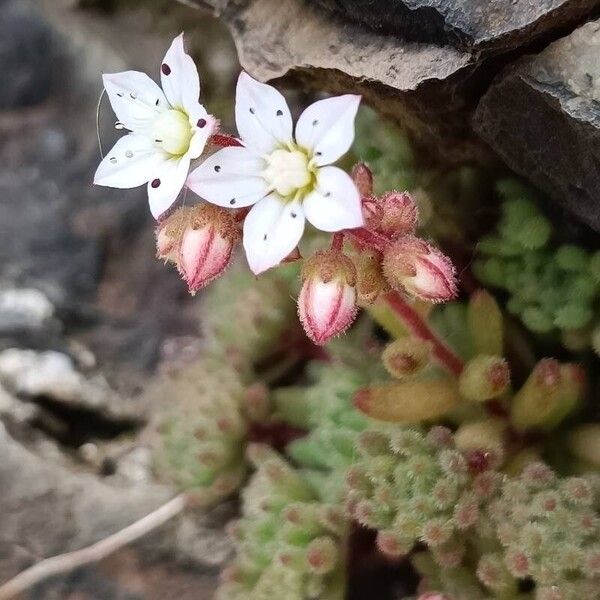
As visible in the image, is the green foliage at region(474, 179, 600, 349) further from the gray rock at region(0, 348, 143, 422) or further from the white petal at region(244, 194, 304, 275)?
the gray rock at region(0, 348, 143, 422)

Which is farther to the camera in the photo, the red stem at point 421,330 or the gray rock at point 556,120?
the red stem at point 421,330

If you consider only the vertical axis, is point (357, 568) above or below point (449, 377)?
Answer: below

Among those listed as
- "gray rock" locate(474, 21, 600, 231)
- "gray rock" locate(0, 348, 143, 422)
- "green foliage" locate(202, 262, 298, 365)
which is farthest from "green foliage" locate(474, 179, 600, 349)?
"gray rock" locate(0, 348, 143, 422)

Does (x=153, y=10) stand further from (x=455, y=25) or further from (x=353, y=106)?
(x=353, y=106)

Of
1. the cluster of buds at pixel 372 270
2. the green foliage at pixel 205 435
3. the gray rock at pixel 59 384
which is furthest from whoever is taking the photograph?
the gray rock at pixel 59 384

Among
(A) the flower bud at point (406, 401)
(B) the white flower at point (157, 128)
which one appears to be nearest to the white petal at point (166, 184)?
(B) the white flower at point (157, 128)

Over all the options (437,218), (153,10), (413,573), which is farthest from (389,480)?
(153,10)

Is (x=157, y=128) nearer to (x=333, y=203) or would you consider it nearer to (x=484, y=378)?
(x=333, y=203)

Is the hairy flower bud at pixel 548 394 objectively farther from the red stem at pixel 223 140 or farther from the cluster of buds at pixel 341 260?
the red stem at pixel 223 140
